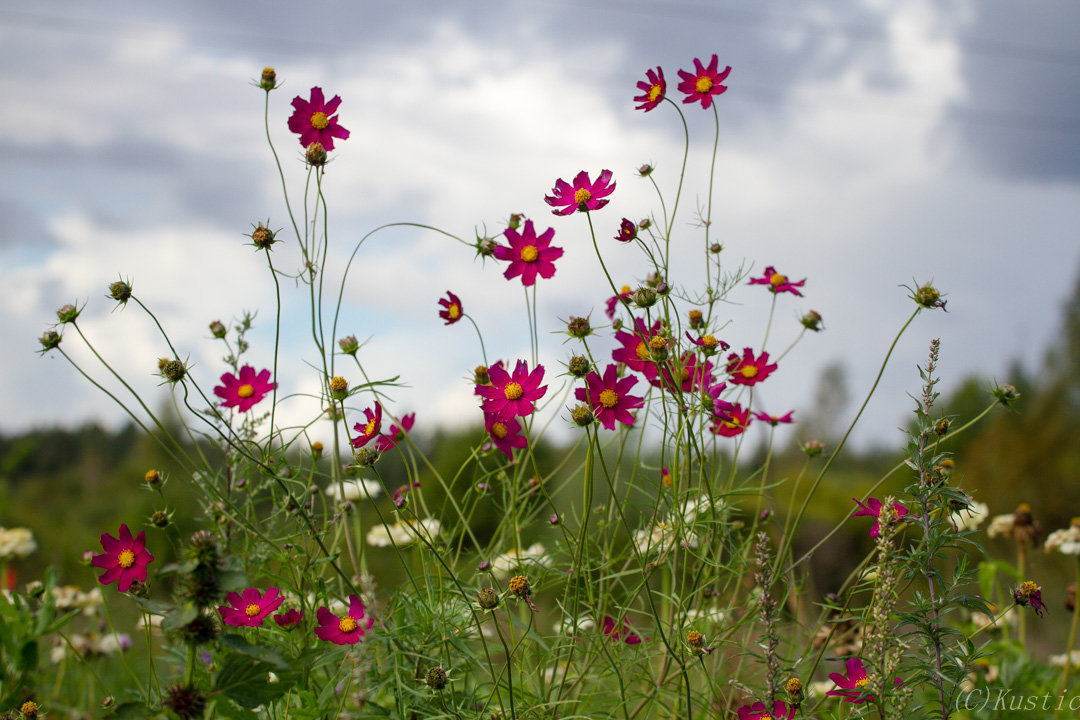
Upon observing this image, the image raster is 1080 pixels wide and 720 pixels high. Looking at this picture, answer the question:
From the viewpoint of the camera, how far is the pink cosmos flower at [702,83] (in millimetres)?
1399

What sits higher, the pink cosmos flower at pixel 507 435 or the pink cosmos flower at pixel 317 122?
the pink cosmos flower at pixel 317 122

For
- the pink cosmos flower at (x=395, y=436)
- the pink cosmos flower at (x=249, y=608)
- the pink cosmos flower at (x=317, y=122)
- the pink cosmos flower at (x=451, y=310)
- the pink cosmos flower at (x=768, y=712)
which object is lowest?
the pink cosmos flower at (x=768, y=712)

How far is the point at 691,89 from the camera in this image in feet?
4.66

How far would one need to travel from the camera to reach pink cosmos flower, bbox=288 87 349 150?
53.0 inches

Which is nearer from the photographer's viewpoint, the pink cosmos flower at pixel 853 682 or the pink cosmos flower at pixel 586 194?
the pink cosmos flower at pixel 853 682

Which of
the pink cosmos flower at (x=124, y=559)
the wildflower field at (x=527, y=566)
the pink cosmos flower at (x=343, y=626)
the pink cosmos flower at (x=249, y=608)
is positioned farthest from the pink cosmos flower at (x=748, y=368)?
the pink cosmos flower at (x=124, y=559)

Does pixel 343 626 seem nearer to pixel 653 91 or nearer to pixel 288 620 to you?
pixel 288 620

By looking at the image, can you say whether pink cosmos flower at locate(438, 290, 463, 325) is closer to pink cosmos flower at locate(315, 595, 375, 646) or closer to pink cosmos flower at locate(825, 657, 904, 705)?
pink cosmos flower at locate(315, 595, 375, 646)

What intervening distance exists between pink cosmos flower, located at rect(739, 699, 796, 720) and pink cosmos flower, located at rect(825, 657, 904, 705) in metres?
0.06

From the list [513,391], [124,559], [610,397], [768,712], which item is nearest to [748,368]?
[610,397]

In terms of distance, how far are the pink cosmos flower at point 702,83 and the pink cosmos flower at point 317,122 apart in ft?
2.04

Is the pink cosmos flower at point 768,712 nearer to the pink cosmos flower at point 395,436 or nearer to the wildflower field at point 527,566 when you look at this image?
the wildflower field at point 527,566

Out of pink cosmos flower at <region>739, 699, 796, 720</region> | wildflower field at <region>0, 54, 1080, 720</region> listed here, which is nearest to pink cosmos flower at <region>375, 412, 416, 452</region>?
wildflower field at <region>0, 54, 1080, 720</region>

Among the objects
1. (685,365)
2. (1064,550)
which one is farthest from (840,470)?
(685,365)
